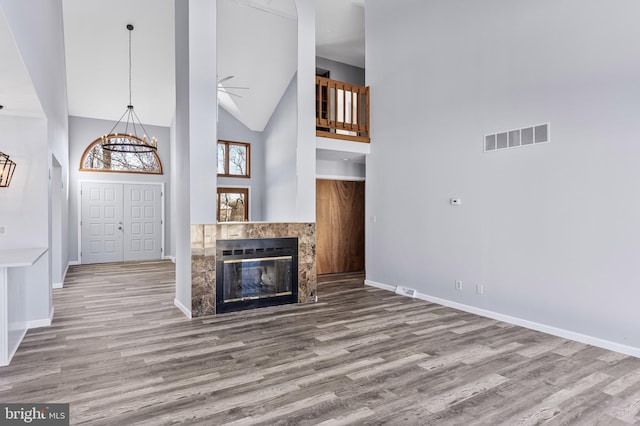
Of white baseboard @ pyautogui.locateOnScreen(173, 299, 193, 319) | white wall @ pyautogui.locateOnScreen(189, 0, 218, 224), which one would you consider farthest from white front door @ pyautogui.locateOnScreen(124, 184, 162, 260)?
white wall @ pyautogui.locateOnScreen(189, 0, 218, 224)

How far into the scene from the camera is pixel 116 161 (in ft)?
32.0

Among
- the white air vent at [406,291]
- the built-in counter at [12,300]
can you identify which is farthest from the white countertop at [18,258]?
the white air vent at [406,291]

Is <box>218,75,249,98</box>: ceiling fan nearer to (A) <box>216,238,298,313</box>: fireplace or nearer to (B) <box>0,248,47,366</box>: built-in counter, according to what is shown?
(A) <box>216,238,298,313</box>: fireplace

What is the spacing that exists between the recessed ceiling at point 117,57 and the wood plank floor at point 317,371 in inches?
203

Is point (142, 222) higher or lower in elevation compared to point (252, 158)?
lower


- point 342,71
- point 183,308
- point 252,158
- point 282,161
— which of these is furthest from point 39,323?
point 342,71

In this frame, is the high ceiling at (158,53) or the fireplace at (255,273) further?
the high ceiling at (158,53)

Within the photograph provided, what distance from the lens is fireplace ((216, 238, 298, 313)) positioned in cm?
480

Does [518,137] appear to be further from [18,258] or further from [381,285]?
[18,258]

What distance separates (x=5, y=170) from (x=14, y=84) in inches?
55.2

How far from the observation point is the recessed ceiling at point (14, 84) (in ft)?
7.30

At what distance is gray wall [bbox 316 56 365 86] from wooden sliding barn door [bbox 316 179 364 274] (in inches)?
99.9

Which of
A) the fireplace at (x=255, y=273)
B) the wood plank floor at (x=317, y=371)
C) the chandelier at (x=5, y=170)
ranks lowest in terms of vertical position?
the wood plank floor at (x=317, y=371)

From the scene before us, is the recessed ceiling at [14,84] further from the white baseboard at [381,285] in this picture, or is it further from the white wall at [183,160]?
the white baseboard at [381,285]
